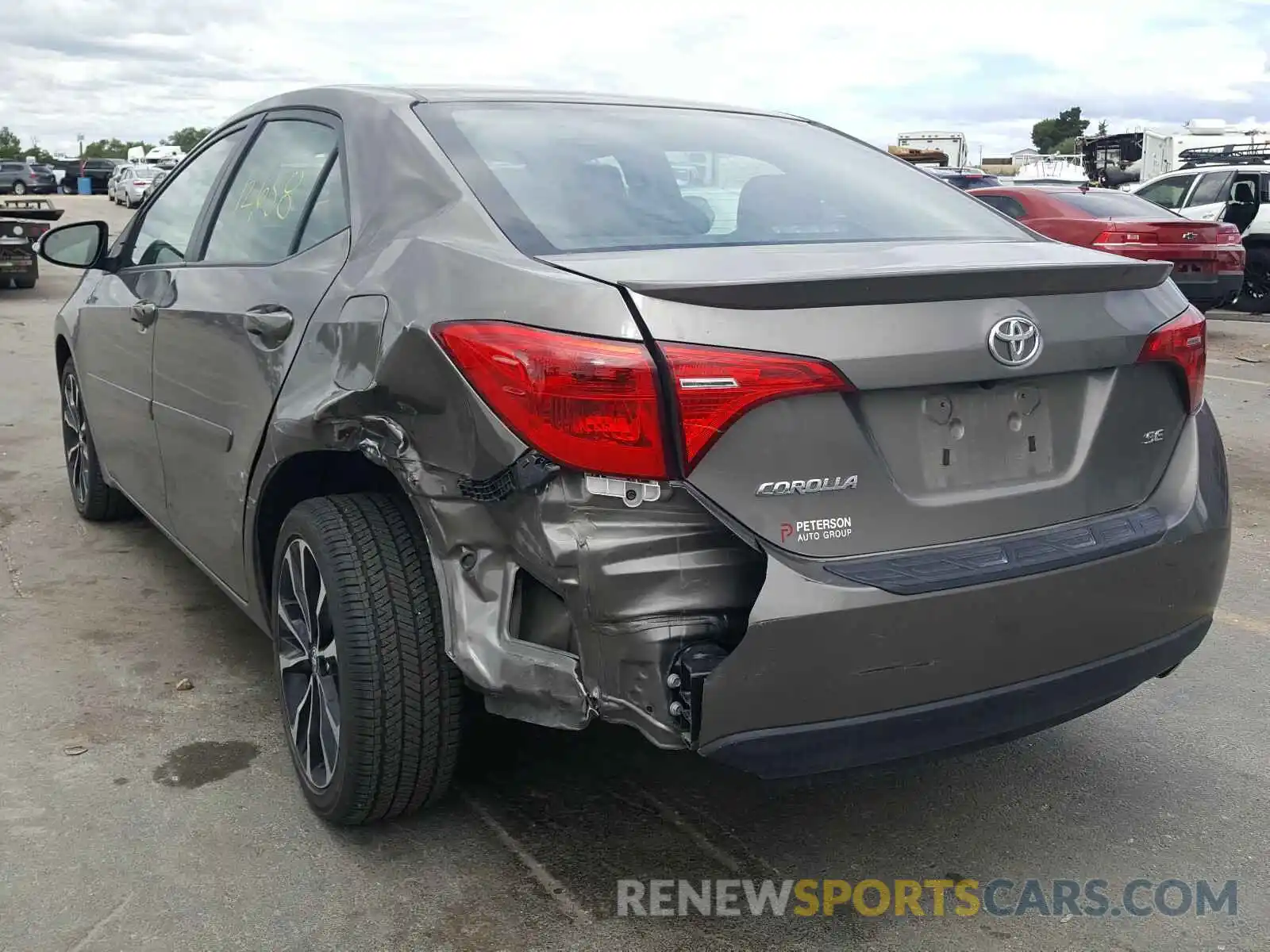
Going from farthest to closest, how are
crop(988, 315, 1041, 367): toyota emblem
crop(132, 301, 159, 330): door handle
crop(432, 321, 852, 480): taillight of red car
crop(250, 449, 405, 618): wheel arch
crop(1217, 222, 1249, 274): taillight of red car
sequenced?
crop(1217, 222, 1249, 274): taillight of red car → crop(132, 301, 159, 330): door handle → crop(250, 449, 405, 618): wheel arch → crop(988, 315, 1041, 367): toyota emblem → crop(432, 321, 852, 480): taillight of red car

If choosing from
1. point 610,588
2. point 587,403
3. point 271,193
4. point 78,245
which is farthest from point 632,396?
point 78,245

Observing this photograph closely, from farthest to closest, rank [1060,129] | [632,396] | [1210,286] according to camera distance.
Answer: [1060,129]
[1210,286]
[632,396]

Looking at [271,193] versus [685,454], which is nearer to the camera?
[685,454]

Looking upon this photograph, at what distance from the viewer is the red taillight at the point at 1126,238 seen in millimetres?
11945

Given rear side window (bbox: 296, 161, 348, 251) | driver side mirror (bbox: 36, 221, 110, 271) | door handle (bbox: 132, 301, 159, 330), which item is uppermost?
rear side window (bbox: 296, 161, 348, 251)

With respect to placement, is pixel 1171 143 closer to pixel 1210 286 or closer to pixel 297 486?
pixel 1210 286

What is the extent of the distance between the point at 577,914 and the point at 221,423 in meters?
1.58

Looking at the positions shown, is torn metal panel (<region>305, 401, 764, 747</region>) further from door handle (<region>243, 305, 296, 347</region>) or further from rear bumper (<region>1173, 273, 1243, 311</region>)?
rear bumper (<region>1173, 273, 1243, 311</region>)

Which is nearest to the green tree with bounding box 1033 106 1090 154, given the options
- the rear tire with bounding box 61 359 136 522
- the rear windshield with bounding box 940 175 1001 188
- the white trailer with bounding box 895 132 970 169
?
the white trailer with bounding box 895 132 970 169

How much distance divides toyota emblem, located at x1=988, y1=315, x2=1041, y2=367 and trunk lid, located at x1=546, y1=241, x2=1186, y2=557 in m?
0.01

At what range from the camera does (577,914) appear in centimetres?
Answer: 253

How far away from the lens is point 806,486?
220 centimetres

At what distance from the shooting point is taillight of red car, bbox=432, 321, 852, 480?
6.98 ft

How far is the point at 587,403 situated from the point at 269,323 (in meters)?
1.20
